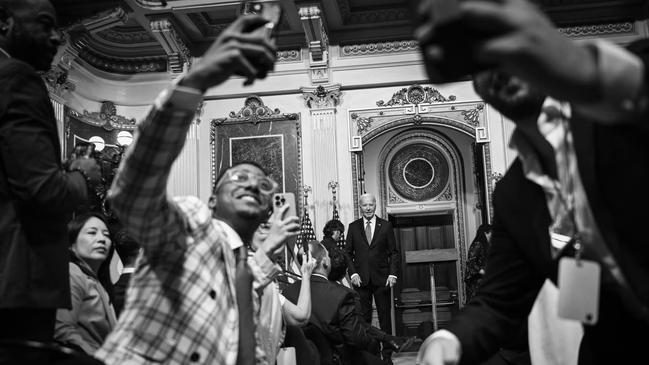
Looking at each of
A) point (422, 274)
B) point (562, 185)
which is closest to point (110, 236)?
point (562, 185)

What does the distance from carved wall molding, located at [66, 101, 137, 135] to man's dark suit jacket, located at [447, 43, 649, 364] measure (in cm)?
1050

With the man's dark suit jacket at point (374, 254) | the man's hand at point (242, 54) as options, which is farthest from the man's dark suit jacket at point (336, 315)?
the man's dark suit jacket at point (374, 254)

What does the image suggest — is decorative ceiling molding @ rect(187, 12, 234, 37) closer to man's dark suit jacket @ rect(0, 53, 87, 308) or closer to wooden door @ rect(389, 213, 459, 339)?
wooden door @ rect(389, 213, 459, 339)

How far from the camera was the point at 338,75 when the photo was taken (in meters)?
11.1

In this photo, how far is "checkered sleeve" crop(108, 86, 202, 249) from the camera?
1.49 metres

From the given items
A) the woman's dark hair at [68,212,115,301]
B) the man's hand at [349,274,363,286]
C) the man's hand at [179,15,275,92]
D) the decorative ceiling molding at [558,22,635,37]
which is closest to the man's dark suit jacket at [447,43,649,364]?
the man's hand at [179,15,275,92]

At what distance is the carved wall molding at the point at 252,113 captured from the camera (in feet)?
36.5

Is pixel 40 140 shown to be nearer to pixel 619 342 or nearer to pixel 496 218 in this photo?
pixel 496 218

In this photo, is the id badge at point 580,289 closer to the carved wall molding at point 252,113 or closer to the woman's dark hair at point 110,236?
the woman's dark hair at point 110,236

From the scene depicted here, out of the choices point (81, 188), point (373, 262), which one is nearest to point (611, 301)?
point (81, 188)

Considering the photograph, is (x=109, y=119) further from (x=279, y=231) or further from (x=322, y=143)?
(x=279, y=231)

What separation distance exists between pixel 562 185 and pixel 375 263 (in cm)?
785

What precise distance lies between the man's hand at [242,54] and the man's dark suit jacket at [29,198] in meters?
0.74

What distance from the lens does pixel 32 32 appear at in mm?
2061
